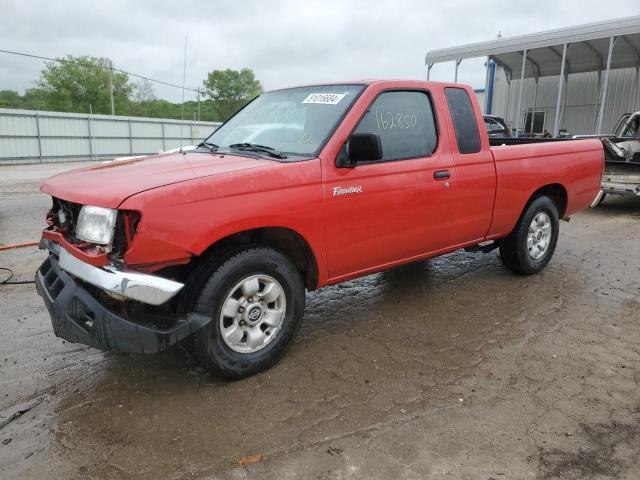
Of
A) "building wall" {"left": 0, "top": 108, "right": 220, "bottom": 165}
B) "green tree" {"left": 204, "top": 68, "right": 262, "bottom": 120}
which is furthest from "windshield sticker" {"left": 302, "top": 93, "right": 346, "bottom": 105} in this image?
"green tree" {"left": 204, "top": 68, "right": 262, "bottom": 120}

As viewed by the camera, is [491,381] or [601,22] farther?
[601,22]

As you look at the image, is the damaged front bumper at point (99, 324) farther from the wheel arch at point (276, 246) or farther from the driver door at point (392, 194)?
the driver door at point (392, 194)

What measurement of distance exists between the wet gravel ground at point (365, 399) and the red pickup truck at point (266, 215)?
41 centimetres

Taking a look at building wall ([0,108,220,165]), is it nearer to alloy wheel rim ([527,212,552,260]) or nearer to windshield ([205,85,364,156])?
windshield ([205,85,364,156])

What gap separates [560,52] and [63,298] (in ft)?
71.9

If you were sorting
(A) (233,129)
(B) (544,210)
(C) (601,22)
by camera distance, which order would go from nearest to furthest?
(A) (233,129), (B) (544,210), (C) (601,22)

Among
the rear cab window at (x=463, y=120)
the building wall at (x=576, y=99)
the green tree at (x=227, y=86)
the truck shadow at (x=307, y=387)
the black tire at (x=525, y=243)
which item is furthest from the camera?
the green tree at (x=227, y=86)

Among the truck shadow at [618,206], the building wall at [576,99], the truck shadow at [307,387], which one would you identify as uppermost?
the building wall at [576,99]

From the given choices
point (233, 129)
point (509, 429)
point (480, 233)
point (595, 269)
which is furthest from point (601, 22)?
point (509, 429)

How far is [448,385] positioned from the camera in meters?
3.18

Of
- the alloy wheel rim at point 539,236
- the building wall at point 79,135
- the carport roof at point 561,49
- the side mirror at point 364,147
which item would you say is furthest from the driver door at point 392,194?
the building wall at point 79,135

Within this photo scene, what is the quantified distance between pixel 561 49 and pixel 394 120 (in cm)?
1936

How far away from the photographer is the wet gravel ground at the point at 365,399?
2467 millimetres

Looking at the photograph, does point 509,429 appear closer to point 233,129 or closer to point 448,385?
point 448,385
